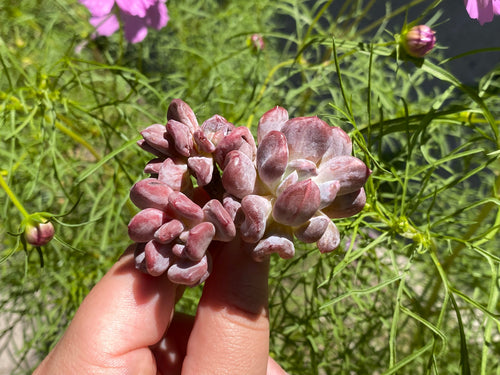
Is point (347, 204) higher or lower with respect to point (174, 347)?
higher

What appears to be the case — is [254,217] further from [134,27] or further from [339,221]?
[134,27]

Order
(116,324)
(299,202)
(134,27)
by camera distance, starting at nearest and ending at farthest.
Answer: (299,202), (116,324), (134,27)

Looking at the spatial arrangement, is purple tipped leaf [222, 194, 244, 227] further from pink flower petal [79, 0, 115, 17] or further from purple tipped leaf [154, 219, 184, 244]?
pink flower petal [79, 0, 115, 17]

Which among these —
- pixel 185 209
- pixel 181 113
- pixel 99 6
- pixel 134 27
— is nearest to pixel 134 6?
pixel 99 6

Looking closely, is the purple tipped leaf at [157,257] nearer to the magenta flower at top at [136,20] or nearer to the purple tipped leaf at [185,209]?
the purple tipped leaf at [185,209]

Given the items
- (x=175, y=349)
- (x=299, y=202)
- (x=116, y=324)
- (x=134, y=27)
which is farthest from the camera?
(x=134, y=27)

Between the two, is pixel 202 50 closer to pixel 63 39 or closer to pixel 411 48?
pixel 63 39

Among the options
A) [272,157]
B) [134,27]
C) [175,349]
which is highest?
[134,27]

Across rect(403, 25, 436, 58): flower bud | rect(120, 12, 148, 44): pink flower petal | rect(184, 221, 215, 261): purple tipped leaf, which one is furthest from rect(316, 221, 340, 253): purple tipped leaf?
rect(120, 12, 148, 44): pink flower petal
